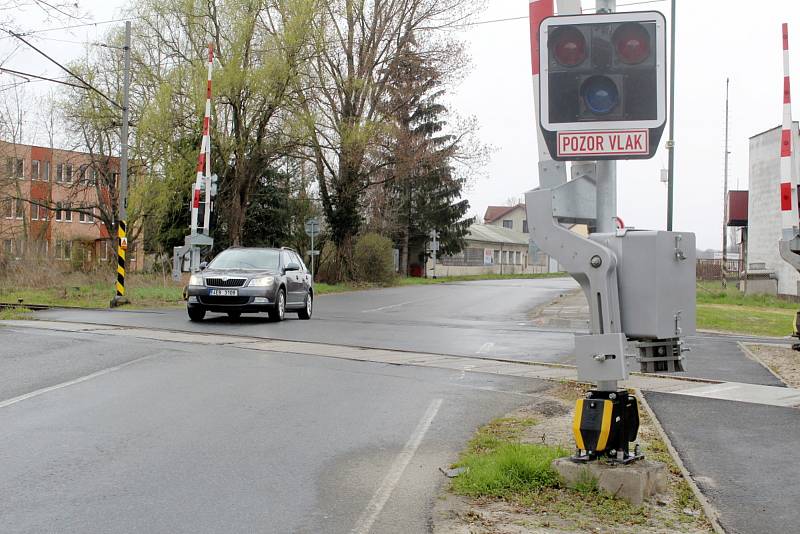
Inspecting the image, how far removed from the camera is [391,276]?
161ft

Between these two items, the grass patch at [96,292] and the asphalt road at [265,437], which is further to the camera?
the grass patch at [96,292]

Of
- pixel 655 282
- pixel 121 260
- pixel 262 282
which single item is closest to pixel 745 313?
pixel 262 282

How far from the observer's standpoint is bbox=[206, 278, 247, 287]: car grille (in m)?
18.6

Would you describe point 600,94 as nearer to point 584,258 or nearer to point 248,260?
point 584,258

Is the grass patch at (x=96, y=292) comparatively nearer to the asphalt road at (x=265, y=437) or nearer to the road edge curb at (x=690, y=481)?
the asphalt road at (x=265, y=437)

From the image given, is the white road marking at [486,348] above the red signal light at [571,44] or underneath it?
underneath

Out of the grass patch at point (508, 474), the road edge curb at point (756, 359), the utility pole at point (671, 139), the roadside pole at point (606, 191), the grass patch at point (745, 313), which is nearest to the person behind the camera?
the grass patch at point (508, 474)

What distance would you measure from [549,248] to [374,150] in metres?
37.7

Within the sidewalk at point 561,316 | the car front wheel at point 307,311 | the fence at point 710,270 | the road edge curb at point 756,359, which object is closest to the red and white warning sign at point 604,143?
the road edge curb at point 756,359

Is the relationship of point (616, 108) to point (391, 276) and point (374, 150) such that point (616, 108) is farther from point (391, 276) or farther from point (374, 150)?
point (391, 276)

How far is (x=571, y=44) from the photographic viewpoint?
5.32 meters

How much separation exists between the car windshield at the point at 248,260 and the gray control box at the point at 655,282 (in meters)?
14.6

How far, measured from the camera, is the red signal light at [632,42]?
17.2 ft

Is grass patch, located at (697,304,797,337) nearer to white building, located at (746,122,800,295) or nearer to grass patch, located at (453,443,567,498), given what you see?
white building, located at (746,122,800,295)
